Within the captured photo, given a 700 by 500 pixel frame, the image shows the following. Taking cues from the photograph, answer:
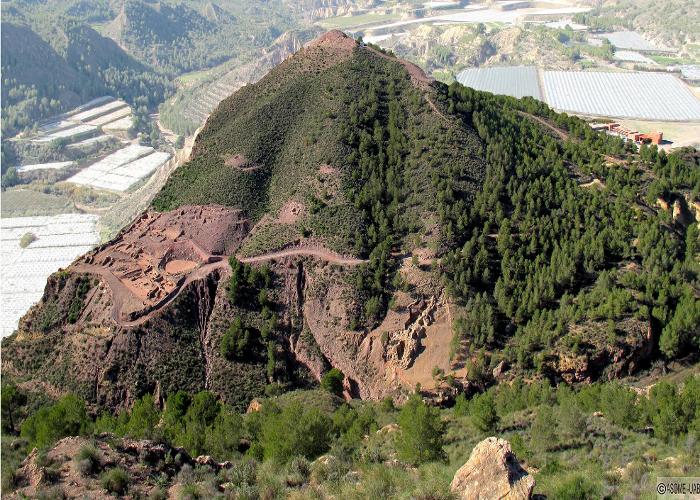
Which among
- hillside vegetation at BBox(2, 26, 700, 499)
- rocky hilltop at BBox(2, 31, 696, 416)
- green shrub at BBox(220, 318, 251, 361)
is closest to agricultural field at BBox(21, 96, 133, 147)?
hillside vegetation at BBox(2, 26, 700, 499)

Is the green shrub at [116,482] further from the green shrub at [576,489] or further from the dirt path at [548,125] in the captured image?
the dirt path at [548,125]

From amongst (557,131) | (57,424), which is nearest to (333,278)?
(57,424)

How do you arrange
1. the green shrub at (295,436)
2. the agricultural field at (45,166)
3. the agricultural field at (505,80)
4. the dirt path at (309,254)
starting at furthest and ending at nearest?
the agricultural field at (45,166) → the agricultural field at (505,80) → the dirt path at (309,254) → the green shrub at (295,436)

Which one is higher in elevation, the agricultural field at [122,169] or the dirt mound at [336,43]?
the dirt mound at [336,43]

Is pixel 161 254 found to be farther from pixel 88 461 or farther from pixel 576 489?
pixel 576 489

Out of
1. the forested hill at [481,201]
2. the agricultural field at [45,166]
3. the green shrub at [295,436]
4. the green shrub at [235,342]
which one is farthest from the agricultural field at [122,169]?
the green shrub at [295,436]

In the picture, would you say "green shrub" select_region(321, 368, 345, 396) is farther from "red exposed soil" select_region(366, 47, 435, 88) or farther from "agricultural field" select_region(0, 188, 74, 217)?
"agricultural field" select_region(0, 188, 74, 217)
